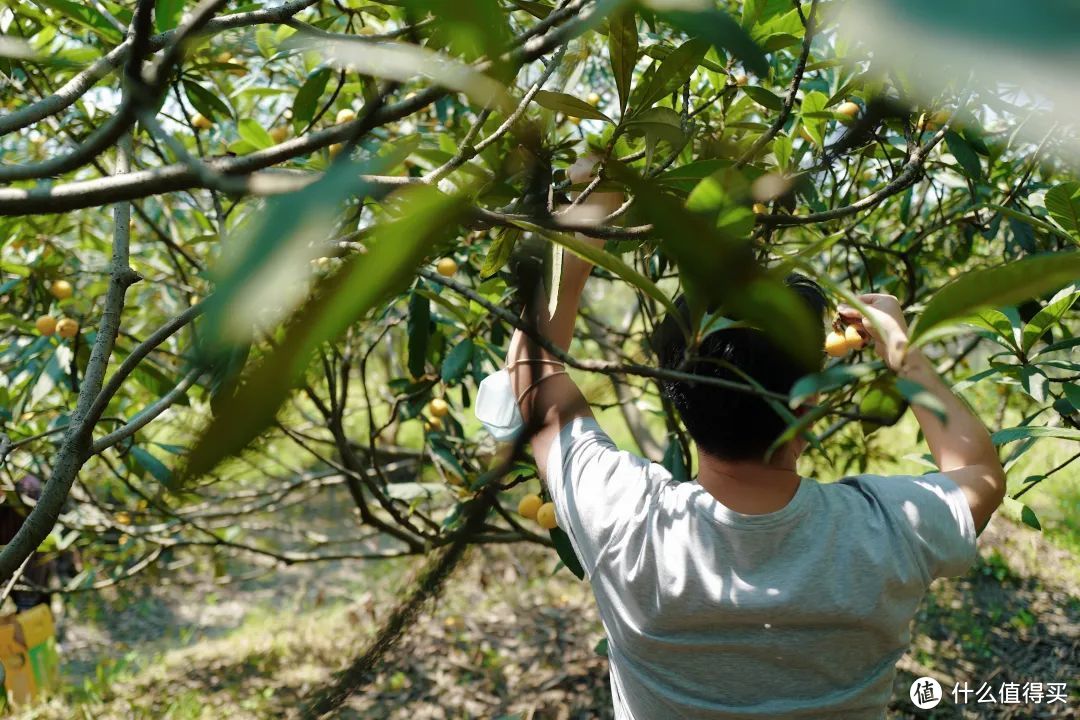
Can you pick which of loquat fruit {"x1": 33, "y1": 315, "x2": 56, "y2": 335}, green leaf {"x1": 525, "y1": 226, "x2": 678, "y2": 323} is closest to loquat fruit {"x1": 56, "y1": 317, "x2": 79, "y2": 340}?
loquat fruit {"x1": 33, "y1": 315, "x2": 56, "y2": 335}

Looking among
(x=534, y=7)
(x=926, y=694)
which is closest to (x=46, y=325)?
(x=534, y=7)

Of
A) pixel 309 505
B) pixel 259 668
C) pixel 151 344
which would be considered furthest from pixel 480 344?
pixel 309 505

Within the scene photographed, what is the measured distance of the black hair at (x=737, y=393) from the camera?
871 millimetres

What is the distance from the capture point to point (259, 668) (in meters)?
3.55

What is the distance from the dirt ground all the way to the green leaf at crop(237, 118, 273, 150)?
151cm

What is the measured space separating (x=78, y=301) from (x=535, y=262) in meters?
2.07

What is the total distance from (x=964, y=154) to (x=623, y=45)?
912 mm

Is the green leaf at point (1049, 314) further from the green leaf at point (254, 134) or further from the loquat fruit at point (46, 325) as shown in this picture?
the loquat fruit at point (46, 325)

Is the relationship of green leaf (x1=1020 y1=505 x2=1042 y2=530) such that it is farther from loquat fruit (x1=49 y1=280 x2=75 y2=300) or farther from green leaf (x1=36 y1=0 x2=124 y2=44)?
loquat fruit (x1=49 y1=280 x2=75 y2=300)

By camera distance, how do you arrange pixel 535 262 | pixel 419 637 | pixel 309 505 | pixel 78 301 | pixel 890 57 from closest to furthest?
pixel 890 57
pixel 535 262
pixel 78 301
pixel 419 637
pixel 309 505

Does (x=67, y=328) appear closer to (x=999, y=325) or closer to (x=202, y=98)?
(x=202, y=98)

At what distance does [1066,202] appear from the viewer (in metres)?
1.17

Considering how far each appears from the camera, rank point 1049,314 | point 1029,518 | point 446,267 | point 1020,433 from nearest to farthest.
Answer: point 1049,314 → point 1020,433 → point 1029,518 → point 446,267

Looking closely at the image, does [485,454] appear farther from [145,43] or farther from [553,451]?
[145,43]
